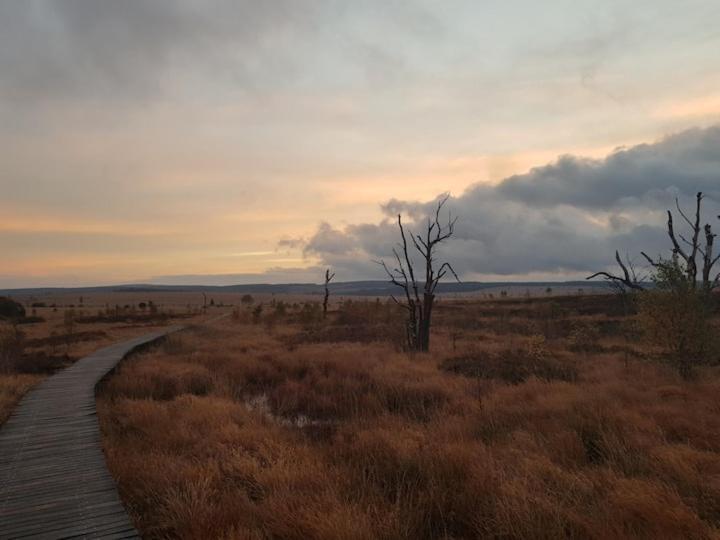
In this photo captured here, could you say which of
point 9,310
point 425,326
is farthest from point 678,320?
point 9,310

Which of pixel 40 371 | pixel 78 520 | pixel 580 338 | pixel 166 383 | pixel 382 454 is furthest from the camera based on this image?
pixel 580 338

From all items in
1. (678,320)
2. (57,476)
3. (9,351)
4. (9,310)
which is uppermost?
(678,320)

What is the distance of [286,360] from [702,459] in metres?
13.3

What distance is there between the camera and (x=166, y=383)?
45.7 feet

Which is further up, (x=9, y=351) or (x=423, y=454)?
(x=9, y=351)

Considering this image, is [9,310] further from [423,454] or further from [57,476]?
[423,454]

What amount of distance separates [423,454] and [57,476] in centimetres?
489

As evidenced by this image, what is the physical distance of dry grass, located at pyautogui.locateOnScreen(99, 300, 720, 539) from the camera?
17.7 feet

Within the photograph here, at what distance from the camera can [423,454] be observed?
7359 mm

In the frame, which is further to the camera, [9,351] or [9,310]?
[9,310]

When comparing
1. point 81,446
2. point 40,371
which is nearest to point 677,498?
point 81,446

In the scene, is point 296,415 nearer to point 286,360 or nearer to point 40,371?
point 286,360

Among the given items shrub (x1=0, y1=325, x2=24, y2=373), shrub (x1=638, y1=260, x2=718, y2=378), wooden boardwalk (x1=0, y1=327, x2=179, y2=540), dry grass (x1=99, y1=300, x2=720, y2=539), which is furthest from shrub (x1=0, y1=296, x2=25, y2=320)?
shrub (x1=638, y1=260, x2=718, y2=378)

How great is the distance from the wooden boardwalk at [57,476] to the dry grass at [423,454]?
15.1 inches
